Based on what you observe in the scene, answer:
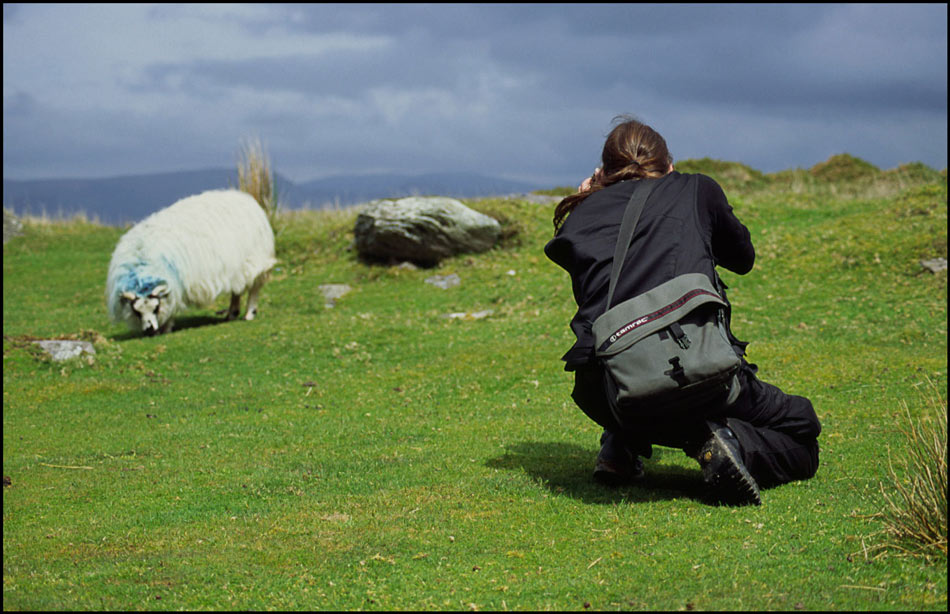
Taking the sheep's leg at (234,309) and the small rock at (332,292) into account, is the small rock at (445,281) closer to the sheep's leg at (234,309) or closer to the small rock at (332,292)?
the small rock at (332,292)

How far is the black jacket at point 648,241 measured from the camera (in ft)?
17.4

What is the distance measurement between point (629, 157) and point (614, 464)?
218cm

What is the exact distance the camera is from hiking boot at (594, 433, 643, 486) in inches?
244

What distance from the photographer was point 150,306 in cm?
1586

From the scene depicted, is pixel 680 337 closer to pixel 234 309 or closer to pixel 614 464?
pixel 614 464

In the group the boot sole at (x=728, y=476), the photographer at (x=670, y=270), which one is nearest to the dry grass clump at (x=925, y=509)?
the boot sole at (x=728, y=476)

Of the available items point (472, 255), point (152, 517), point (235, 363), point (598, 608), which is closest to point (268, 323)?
point (235, 363)

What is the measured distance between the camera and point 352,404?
34.7 ft

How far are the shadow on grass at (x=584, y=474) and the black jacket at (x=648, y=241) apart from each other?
1.10 metres

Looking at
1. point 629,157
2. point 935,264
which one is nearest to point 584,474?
point 629,157

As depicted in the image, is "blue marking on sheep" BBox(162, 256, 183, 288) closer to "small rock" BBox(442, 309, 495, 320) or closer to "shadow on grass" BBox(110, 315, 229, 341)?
"shadow on grass" BBox(110, 315, 229, 341)

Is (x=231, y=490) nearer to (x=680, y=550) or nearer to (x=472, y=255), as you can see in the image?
(x=680, y=550)

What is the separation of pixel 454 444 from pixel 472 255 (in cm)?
1414

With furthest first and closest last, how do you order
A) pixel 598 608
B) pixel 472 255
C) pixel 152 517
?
pixel 472 255, pixel 152 517, pixel 598 608
